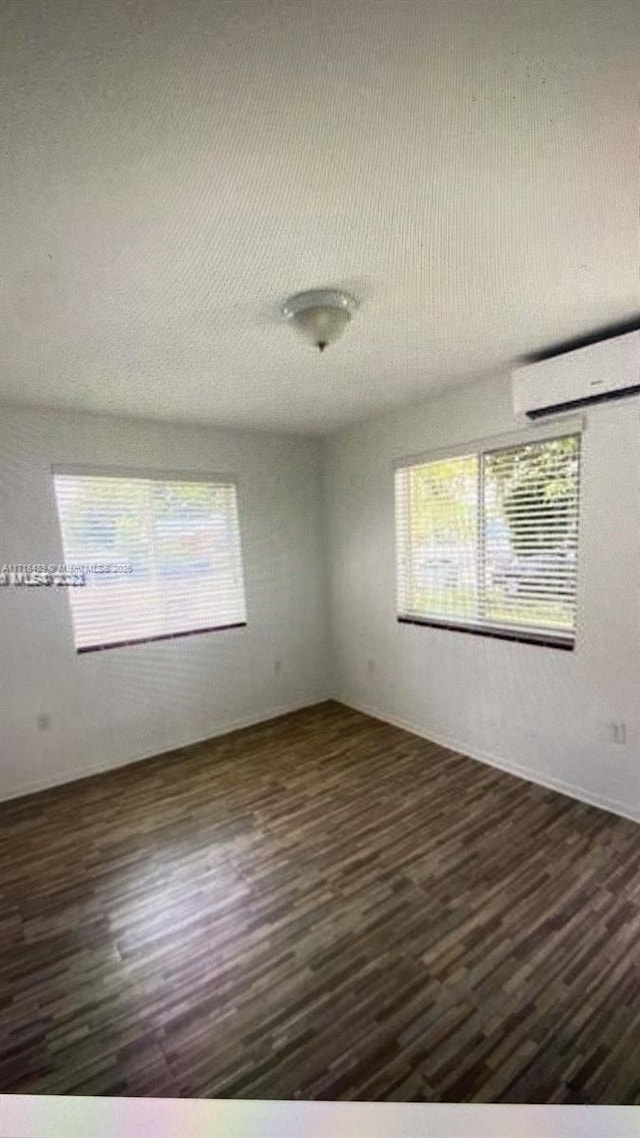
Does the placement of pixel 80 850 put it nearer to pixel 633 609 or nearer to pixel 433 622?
pixel 433 622

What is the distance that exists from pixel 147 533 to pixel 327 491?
1.59 m

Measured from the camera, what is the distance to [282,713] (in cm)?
421

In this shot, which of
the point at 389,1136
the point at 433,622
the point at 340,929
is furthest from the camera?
the point at 433,622

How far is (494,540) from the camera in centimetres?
304

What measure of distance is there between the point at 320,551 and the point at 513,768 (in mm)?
2284

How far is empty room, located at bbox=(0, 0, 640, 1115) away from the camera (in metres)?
1.06

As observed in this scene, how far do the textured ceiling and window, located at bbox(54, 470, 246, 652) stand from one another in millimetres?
1206

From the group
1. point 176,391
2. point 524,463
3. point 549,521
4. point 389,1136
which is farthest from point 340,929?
point 176,391

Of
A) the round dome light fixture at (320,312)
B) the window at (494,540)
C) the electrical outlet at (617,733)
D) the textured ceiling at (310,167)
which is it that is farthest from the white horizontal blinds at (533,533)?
the round dome light fixture at (320,312)

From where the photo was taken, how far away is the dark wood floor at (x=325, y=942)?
141 cm

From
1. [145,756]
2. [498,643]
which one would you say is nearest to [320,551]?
[498,643]

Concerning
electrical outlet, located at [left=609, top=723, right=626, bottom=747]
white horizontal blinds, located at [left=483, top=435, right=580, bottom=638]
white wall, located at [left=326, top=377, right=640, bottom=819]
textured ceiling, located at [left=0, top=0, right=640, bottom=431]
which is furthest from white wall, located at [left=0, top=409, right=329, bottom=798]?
electrical outlet, located at [left=609, top=723, right=626, bottom=747]

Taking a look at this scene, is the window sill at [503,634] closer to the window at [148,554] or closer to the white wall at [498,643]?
the white wall at [498,643]

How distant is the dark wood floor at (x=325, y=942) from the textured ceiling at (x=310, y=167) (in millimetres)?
2399
